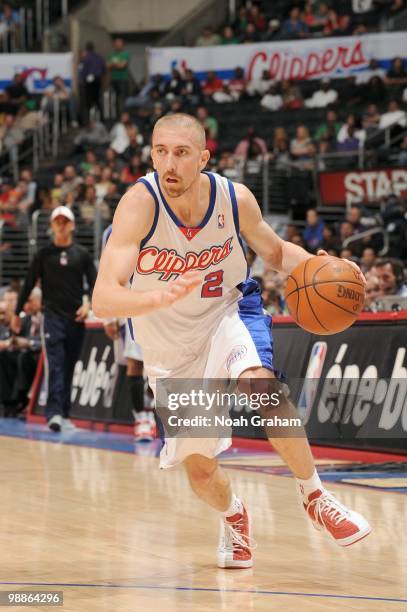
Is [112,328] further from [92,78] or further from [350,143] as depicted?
[92,78]

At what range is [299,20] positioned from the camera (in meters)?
24.6

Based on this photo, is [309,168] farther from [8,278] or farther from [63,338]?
[63,338]

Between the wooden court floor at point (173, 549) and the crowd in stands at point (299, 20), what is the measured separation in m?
16.9

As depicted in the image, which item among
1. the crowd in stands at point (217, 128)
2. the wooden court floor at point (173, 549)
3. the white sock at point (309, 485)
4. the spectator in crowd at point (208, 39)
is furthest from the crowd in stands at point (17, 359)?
the spectator in crowd at point (208, 39)

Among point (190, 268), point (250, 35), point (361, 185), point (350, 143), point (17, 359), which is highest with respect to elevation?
point (250, 35)

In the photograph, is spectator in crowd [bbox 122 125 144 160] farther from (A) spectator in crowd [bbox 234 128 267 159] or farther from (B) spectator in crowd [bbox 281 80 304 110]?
(B) spectator in crowd [bbox 281 80 304 110]

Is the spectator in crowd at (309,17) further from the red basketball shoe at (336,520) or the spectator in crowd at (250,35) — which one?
the red basketball shoe at (336,520)

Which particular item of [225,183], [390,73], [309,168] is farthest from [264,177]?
[225,183]

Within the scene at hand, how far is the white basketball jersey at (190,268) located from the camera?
199 inches

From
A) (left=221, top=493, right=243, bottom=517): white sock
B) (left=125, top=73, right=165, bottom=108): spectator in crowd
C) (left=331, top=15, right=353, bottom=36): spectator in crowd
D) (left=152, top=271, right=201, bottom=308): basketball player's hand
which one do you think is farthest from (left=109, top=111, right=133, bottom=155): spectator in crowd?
(left=152, top=271, right=201, bottom=308): basketball player's hand

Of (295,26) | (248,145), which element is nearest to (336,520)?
(248,145)

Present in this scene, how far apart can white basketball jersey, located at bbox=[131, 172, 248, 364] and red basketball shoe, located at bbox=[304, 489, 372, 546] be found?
34.8 inches

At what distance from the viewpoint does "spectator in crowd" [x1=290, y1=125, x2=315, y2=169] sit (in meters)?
19.8

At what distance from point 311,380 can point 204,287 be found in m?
4.56
